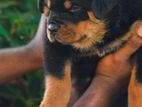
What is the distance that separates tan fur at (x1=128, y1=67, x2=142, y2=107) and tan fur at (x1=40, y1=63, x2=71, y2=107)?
0.28 meters

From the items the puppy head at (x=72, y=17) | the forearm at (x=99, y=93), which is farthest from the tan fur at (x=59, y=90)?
the puppy head at (x=72, y=17)

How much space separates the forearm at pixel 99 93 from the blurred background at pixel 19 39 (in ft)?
3.46

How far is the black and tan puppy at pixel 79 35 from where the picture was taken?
109 inches

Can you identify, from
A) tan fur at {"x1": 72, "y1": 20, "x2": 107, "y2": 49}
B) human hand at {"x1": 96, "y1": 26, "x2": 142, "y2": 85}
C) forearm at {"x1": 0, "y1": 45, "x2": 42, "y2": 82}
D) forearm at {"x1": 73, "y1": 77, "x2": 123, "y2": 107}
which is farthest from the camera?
forearm at {"x1": 0, "y1": 45, "x2": 42, "y2": 82}

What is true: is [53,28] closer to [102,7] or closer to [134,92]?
[102,7]

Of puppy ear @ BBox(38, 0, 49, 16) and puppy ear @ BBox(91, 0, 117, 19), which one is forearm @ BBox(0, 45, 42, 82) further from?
puppy ear @ BBox(91, 0, 117, 19)

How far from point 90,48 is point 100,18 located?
23 cm

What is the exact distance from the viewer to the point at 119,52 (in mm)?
3014

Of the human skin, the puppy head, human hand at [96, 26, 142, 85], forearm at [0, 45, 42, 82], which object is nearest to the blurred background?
forearm at [0, 45, 42, 82]

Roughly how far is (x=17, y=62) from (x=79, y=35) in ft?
2.46

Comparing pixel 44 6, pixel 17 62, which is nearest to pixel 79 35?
pixel 44 6

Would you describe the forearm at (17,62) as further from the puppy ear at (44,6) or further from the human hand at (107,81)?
the puppy ear at (44,6)

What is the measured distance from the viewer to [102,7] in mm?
2734

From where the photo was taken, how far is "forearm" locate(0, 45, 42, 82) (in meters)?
3.52
